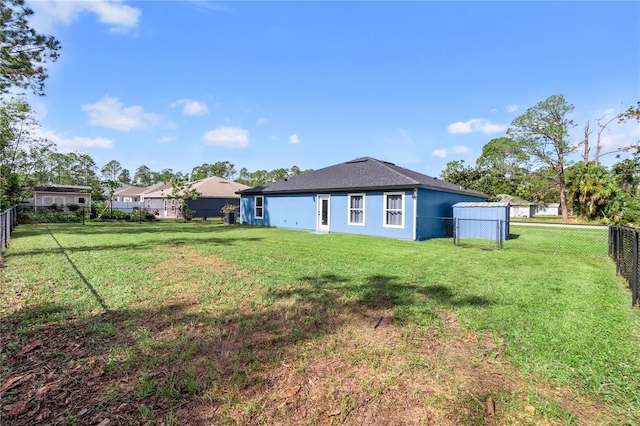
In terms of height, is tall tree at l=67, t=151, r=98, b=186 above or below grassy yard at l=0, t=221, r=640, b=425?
above

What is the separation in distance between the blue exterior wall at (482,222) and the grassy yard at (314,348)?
6.72 meters

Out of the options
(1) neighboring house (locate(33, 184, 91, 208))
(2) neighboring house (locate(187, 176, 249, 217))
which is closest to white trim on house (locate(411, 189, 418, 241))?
(2) neighboring house (locate(187, 176, 249, 217))

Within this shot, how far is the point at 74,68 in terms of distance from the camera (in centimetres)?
1325

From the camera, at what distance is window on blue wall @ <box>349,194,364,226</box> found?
13977mm

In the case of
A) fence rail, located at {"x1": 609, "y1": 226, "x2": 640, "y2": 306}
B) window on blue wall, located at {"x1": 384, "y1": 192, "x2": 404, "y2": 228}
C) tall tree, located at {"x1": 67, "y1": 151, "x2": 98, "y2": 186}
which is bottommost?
fence rail, located at {"x1": 609, "y1": 226, "x2": 640, "y2": 306}

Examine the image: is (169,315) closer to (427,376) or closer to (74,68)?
(427,376)

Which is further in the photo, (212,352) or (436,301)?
(436,301)

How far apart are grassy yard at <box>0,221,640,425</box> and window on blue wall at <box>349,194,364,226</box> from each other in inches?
324

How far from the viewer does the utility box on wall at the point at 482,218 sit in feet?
39.9

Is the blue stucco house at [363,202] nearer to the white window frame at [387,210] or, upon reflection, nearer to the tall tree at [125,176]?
the white window frame at [387,210]

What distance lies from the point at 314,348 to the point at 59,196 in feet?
134

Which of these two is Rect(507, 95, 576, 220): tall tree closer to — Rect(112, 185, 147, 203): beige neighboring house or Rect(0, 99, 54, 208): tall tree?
Rect(0, 99, 54, 208): tall tree

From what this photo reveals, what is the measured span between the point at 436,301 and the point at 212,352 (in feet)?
10.1

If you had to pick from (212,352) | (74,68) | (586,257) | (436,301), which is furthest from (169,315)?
(74,68)
